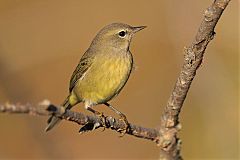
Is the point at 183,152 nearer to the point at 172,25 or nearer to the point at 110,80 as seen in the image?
the point at 172,25

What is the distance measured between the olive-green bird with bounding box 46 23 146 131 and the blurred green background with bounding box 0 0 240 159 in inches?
21.3

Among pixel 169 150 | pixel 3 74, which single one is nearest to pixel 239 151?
pixel 169 150

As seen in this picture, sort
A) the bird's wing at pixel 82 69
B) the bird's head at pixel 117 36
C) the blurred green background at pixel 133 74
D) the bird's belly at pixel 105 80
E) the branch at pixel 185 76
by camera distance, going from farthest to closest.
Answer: the blurred green background at pixel 133 74
the bird's head at pixel 117 36
the bird's wing at pixel 82 69
the bird's belly at pixel 105 80
the branch at pixel 185 76

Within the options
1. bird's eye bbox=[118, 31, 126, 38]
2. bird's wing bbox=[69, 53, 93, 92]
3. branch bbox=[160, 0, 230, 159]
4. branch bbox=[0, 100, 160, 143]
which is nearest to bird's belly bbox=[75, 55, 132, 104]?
bird's wing bbox=[69, 53, 93, 92]

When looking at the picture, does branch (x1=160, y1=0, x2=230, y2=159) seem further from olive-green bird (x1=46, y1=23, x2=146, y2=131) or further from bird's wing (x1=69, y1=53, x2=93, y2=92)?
bird's wing (x1=69, y1=53, x2=93, y2=92)

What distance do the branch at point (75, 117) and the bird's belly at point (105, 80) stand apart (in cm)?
143

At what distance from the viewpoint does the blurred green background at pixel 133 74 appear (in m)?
5.88

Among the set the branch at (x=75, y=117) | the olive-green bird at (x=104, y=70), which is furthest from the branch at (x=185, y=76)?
the olive-green bird at (x=104, y=70)

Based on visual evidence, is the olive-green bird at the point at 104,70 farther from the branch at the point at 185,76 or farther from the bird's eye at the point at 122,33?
the branch at the point at 185,76

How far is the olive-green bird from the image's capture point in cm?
479

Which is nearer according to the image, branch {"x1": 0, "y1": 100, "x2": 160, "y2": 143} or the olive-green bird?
branch {"x1": 0, "y1": 100, "x2": 160, "y2": 143}

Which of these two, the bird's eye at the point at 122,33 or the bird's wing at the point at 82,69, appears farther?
the bird's eye at the point at 122,33

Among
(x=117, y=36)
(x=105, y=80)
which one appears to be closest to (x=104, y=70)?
(x=105, y=80)

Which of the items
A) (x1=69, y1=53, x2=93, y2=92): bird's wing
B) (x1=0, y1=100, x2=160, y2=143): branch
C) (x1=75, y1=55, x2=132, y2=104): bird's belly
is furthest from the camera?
(x1=69, y1=53, x2=93, y2=92): bird's wing
